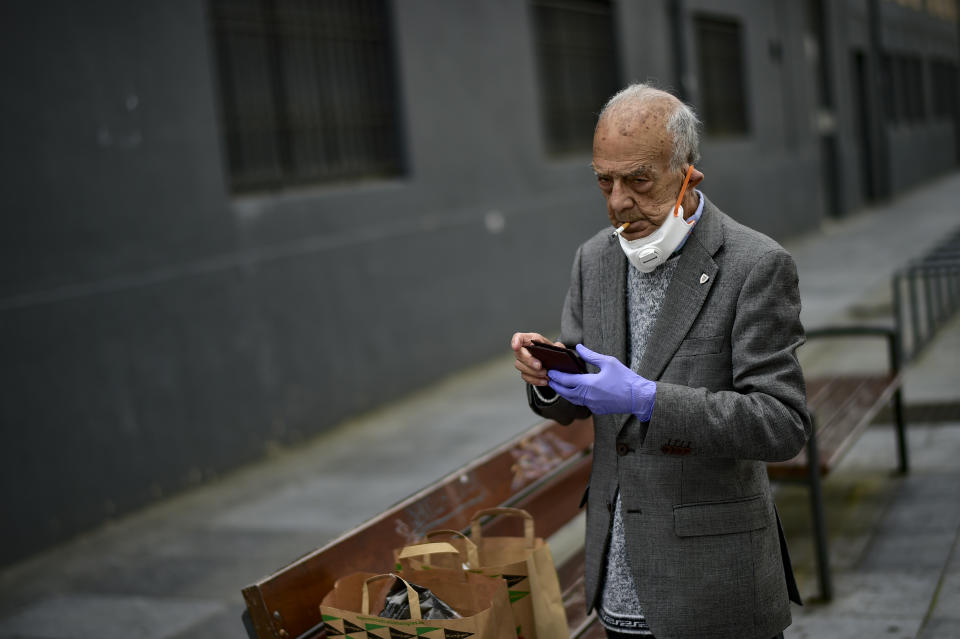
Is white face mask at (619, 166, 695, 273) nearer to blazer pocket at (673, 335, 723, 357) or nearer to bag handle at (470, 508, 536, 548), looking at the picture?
blazer pocket at (673, 335, 723, 357)

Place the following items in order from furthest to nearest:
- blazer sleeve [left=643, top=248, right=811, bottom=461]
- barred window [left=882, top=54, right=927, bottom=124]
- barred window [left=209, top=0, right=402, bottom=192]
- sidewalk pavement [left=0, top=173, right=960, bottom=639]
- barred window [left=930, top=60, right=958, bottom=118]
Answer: barred window [left=930, top=60, right=958, bottom=118]
barred window [left=882, top=54, right=927, bottom=124]
barred window [left=209, top=0, right=402, bottom=192]
sidewalk pavement [left=0, top=173, right=960, bottom=639]
blazer sleeve [left=643, top=248, right=811, bottom=461]

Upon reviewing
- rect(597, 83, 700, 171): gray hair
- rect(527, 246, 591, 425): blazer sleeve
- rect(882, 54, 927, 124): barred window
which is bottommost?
rect(527, 246, 591, 425): blazer sleeve

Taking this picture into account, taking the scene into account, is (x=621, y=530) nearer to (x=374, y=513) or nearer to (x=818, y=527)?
(x=818, y=527)

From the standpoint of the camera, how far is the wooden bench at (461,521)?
2727mm

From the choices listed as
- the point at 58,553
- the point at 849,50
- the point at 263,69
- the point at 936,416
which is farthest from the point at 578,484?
the point at 849,50

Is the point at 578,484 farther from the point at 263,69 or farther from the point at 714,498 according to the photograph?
the point at 263,69

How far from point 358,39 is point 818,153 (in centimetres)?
1564

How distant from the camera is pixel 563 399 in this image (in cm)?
253

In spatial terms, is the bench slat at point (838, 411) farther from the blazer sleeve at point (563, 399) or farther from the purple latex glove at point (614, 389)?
the purple latex glove at point (614, 389)

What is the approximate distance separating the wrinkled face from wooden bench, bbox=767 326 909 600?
2.42 m

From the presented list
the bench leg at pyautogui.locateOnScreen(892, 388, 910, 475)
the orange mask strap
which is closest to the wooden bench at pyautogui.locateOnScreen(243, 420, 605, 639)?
the orange mask strap

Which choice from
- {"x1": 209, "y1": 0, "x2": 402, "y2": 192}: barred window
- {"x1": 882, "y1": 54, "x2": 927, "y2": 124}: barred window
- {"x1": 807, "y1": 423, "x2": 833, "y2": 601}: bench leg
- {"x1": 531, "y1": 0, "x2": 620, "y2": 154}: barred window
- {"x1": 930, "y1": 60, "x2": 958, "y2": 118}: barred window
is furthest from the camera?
{"x1": 930, "y1": 60, "x2": 958, "y2": 118}: barred window

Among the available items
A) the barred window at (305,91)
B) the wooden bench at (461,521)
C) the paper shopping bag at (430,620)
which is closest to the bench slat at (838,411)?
the wooden bench at (461,521)

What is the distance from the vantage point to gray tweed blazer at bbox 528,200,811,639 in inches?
86.7
